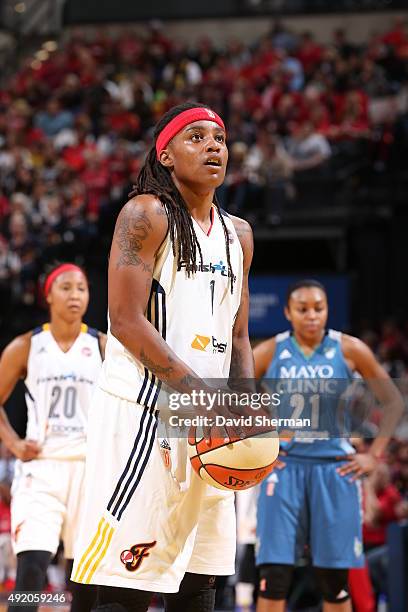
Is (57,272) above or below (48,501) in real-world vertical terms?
above

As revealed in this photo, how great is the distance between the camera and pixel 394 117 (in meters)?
12.6

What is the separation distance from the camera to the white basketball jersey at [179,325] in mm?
3609

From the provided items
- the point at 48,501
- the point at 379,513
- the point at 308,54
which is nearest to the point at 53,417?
the point at 48,501

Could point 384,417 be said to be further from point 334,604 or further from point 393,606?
point 393,606

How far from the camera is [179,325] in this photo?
143 inches

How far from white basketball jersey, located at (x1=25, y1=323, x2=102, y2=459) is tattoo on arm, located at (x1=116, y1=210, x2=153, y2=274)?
2.39 meters

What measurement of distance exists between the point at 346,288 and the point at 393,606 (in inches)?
199

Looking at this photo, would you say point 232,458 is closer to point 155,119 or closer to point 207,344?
point 207,344

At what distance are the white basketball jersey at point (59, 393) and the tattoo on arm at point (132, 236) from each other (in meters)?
2.39

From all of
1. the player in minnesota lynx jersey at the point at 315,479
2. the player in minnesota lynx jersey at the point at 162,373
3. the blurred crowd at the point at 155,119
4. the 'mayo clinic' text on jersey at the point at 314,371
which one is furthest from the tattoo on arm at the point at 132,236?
the blurred crowd at the point at 155,119

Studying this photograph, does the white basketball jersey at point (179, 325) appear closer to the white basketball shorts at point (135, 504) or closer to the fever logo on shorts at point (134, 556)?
the white basketball shorts at point (135, 504)

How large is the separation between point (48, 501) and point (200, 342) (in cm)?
232

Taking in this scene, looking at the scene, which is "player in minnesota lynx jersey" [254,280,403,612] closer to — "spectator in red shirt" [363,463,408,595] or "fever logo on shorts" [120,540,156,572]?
"fever logo on shorts" [120,540,156,572]

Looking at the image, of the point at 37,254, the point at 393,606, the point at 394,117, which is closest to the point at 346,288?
the point at 394,117
